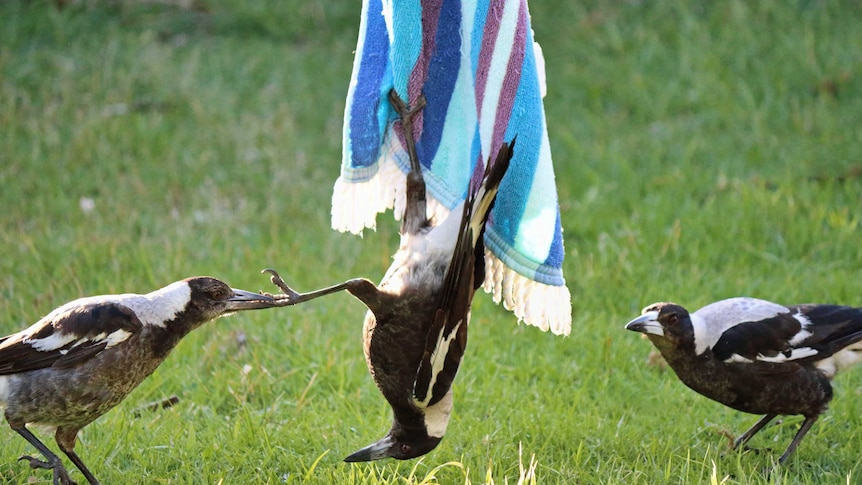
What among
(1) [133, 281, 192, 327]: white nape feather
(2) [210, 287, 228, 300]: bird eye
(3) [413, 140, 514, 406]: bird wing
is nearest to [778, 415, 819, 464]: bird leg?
(3) [413, 140, 514, 406]: bird wing

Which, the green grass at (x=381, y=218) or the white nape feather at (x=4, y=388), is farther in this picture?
the green grass at (x=381, y=218)

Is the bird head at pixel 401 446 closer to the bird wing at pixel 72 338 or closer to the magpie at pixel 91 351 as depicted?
the magpie at pixel 91 351

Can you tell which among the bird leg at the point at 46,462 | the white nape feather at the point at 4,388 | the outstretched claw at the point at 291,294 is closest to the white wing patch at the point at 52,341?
the white nape feather at the point at 4,388

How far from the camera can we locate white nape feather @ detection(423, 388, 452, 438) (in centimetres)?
337

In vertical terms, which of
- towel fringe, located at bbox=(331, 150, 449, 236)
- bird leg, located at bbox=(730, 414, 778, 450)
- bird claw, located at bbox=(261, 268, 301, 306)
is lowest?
bird leg, located at bbox=(730, 414, 778, 450)

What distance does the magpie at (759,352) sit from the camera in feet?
13.0

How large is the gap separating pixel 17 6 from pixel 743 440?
6461mm

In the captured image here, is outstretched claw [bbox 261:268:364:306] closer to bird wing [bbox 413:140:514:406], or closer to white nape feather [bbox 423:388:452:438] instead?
bird wing [bbox 413:140:514:406]

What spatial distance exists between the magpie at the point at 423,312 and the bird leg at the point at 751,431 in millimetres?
1286

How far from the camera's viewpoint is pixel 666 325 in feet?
12.8

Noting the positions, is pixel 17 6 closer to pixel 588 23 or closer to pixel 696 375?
pixel 588 23

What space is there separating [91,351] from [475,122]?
1.44 metres

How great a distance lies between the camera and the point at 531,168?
352 centimetres

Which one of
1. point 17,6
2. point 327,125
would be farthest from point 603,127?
point 17,6
